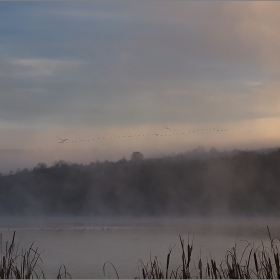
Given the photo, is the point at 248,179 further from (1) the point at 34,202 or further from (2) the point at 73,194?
(1) the point at 34,202

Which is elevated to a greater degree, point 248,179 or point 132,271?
point 248,179

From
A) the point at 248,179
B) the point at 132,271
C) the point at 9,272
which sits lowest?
the point at 132,271

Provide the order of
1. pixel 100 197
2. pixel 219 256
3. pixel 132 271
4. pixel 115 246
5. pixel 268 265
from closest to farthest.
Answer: pixel 268 265, pixel 132 271, pixel 219 256, pixel 115 246, pixel 100 197

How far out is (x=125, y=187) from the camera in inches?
1452

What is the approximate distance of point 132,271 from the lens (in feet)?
27.0

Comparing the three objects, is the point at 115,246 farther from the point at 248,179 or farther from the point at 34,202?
the point at 34,202

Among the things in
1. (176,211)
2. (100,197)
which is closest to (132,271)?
(176,211)

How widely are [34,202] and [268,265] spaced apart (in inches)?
1399

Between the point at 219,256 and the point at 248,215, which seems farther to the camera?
the point at 248,215

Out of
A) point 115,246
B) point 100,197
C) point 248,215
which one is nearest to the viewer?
point 115,246

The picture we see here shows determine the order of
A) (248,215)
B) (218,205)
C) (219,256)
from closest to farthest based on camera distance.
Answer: (219,256) → (248,215) → (218,205)

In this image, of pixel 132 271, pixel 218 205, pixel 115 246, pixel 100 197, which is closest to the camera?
pixel 132 271

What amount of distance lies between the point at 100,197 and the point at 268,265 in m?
34.3

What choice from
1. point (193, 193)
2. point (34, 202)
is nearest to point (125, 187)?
point (193, 193)
